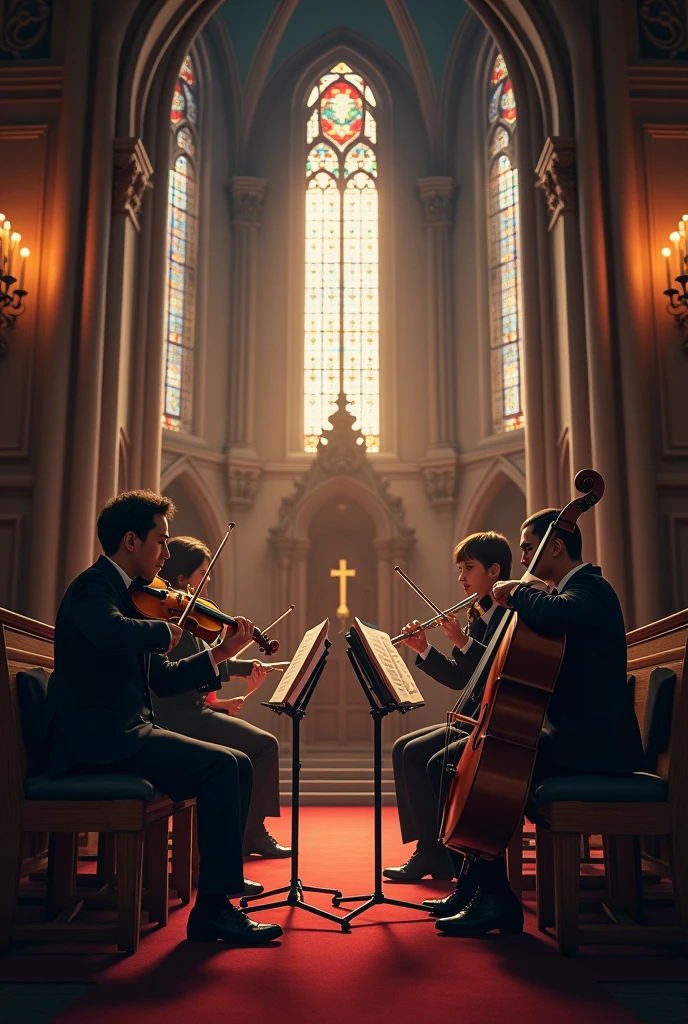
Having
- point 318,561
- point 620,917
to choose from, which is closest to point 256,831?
point 620,917

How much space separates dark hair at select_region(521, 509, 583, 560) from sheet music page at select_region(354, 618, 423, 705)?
73cm

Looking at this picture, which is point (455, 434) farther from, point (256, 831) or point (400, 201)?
point (256, 831)

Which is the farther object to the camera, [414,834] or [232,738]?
[232,738]

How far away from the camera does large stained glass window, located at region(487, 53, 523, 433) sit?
1363 cm

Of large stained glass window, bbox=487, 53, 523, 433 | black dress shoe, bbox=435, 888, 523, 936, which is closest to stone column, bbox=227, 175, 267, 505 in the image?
large stained glass window, bbox=487, 53, 523, 433

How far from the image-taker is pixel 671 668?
11.7 ft

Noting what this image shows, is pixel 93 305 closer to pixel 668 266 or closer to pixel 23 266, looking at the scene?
pixel 23 266

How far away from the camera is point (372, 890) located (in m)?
4.20

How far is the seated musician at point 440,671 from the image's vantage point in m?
4.32

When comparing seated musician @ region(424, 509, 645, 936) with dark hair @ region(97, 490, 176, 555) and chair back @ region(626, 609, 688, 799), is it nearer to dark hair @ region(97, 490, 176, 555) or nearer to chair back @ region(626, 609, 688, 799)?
chair back @ region(626, 609, 688, 799)

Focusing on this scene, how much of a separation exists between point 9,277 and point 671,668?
15.7 ft

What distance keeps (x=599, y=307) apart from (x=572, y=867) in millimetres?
4401

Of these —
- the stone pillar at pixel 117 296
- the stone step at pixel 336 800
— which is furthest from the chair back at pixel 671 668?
the stone step at pixel 336 800

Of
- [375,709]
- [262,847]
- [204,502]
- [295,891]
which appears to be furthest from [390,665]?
[204,502]
